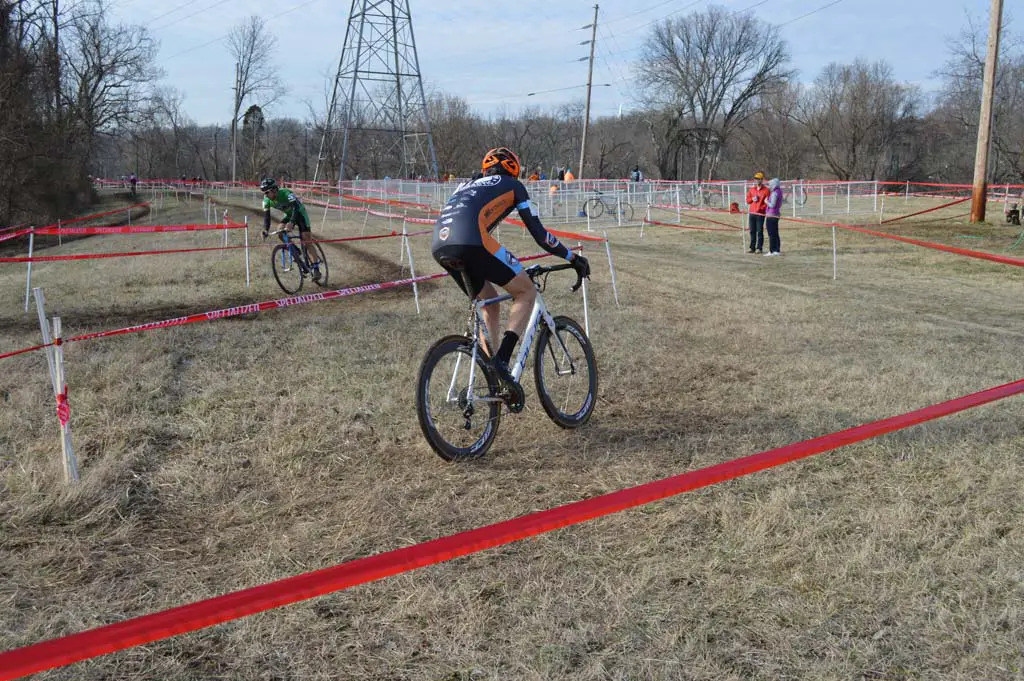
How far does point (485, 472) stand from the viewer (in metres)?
4.76

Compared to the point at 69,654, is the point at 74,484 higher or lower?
lower

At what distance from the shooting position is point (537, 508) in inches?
168

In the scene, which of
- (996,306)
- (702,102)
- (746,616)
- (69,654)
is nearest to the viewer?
(69,654)

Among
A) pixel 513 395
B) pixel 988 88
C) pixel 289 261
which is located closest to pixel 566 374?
pixel 513 395

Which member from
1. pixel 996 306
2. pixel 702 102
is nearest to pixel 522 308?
pixel 996 306

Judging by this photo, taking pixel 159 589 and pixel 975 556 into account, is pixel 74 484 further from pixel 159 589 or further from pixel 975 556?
pixel 975 556

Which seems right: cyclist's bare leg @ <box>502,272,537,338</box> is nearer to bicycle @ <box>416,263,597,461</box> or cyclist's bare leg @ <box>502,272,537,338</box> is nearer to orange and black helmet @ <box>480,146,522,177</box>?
bicycle @ <box>416,263,597,461</box>

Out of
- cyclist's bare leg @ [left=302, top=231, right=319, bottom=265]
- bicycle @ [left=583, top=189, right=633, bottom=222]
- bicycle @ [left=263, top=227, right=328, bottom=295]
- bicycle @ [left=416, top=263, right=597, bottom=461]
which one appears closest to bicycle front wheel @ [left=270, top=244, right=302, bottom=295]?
bicycle @ [left=263, top=227, right=328, bottom=295]

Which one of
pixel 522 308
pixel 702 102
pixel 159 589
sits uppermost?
pixel 702 102

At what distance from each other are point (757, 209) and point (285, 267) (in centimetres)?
1129

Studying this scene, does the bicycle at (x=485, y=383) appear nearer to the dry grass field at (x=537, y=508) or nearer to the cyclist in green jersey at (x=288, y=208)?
the dry grass field at (x=537, y=508)

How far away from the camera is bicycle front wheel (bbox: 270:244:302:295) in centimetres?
1188

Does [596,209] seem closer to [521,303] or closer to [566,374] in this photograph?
[566,374]

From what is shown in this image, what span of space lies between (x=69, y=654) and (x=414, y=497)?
2923 millimetres
